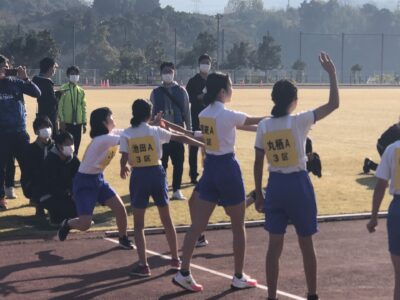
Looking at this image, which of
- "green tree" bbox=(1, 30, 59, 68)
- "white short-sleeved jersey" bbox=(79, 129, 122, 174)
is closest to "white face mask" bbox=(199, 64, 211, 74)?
"white short-sleeved jersey" bbox=(79, 129, 122, 174)

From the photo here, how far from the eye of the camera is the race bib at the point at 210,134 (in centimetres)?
714

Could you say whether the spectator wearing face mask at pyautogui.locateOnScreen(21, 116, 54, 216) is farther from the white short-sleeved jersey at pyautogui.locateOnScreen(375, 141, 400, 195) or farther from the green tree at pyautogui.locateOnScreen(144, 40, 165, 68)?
the green tree at pyautogui.locateOnScreen(144, 40, 165, 68)

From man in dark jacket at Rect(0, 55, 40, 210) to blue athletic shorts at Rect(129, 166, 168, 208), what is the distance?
4.09m

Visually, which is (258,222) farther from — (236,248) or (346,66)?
(346,66)

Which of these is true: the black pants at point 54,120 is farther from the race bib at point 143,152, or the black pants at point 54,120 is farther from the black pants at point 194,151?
the race bib at point 143,152

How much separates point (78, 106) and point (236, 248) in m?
7.49

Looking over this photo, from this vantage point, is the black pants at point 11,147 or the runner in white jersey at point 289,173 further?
the black pants at point 11,147

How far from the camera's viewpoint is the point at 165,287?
290 inches

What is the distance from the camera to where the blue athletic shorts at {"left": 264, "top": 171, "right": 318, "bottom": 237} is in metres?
6.30

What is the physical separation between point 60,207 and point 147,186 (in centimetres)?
285

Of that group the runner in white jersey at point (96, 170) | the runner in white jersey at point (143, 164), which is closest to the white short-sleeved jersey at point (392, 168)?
the runner in white jersey at point (143, 164)

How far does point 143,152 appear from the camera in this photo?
25.0 ft

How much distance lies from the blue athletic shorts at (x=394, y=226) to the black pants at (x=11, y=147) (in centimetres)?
687

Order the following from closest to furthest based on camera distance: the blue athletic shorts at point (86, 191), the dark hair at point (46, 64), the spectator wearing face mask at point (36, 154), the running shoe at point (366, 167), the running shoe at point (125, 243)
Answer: the blue athletic shorts at point (86, 191), the running shoe at point (125, 243), the spectator wearing face mask at point (36, 154), the dark hair at point (46, 64), the running shoe at point (366, 167)
